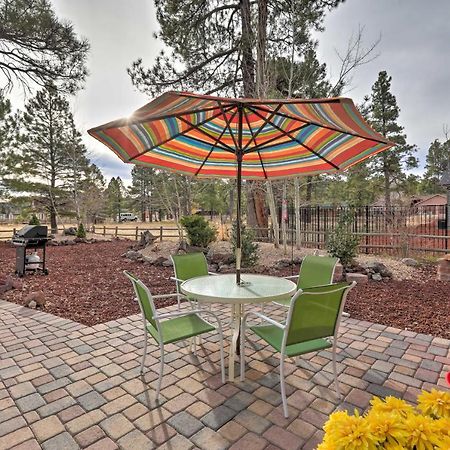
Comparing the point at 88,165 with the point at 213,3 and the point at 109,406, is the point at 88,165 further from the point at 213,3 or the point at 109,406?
the point at 109,406

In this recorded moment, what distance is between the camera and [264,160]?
3.74m

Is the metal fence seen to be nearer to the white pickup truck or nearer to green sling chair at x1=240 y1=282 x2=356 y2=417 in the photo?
green sling chair at x1=240 y1=282 x2=356 y2=417

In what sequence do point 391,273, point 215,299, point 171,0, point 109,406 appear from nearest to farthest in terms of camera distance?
1. point 109,406
2. point 215,299
3. point 391,273
4. point 171,0

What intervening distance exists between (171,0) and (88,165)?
1373 centimetres

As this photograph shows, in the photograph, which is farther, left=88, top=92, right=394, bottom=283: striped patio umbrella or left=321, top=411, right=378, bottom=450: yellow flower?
left=88, top=92, right=394, bottom=283: striped patio umbrella

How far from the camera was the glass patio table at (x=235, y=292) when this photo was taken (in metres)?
2.34

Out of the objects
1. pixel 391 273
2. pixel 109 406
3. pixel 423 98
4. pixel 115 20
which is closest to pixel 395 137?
pixel 423 98

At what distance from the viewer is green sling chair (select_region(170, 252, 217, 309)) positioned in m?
3.41

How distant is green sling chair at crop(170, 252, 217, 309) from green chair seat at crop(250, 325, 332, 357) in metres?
1.21

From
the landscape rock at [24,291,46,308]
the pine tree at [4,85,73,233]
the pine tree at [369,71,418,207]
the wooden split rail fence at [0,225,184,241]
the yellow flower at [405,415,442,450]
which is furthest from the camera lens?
the pine tree at [369,71,418,207]

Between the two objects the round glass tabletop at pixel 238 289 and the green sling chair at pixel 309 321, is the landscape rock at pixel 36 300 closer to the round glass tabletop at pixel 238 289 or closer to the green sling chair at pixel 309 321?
the round glass tabletop at pixel 238 289

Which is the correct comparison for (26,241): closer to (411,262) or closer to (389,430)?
(389,430)

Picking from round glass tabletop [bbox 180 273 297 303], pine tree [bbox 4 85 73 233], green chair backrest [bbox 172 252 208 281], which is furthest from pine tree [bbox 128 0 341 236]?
pine tree [bbox 4 85 73 233]

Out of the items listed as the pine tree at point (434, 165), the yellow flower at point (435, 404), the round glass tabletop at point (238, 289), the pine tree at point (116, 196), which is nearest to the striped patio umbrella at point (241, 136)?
the round glass tabletop at point (238, 289)
